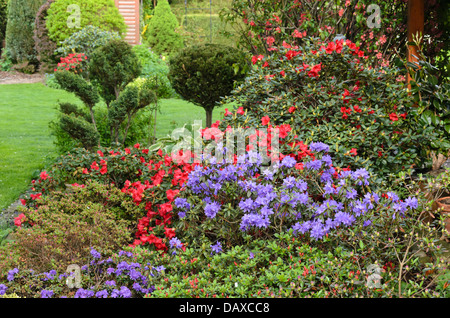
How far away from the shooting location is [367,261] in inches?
95.7

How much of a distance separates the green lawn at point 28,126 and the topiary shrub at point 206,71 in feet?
1.43

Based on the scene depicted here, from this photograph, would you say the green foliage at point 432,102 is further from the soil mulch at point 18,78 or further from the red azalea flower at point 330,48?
the soil mulch at point 18,78

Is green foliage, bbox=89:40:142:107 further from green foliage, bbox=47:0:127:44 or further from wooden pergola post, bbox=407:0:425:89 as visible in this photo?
green foliage, bbox=47:0:127:44

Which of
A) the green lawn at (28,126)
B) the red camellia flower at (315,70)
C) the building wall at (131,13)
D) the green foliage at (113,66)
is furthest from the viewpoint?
the building wall at (131,13)

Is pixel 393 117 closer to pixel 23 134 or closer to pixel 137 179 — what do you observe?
pixel 137 179

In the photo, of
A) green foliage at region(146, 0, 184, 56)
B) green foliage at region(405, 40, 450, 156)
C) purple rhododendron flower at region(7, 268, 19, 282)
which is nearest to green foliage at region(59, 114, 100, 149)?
purple rhododendron flower at region(7, 268, 19, 282)

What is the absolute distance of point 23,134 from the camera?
7.34m

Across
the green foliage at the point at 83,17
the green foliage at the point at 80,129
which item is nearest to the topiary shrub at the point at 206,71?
the green foliage at the point at 80,129

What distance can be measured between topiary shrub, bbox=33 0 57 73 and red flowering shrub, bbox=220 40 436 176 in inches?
376

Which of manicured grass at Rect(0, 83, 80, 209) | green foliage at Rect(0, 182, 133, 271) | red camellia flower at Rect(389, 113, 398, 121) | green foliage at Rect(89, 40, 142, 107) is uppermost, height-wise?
green foliage at Rect(89, 40, 142, 107)

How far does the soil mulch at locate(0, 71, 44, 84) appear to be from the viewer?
1217 cm

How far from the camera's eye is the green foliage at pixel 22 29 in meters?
12.9

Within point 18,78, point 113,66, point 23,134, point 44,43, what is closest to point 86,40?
point 44,43

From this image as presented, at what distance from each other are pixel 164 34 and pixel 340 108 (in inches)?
455
